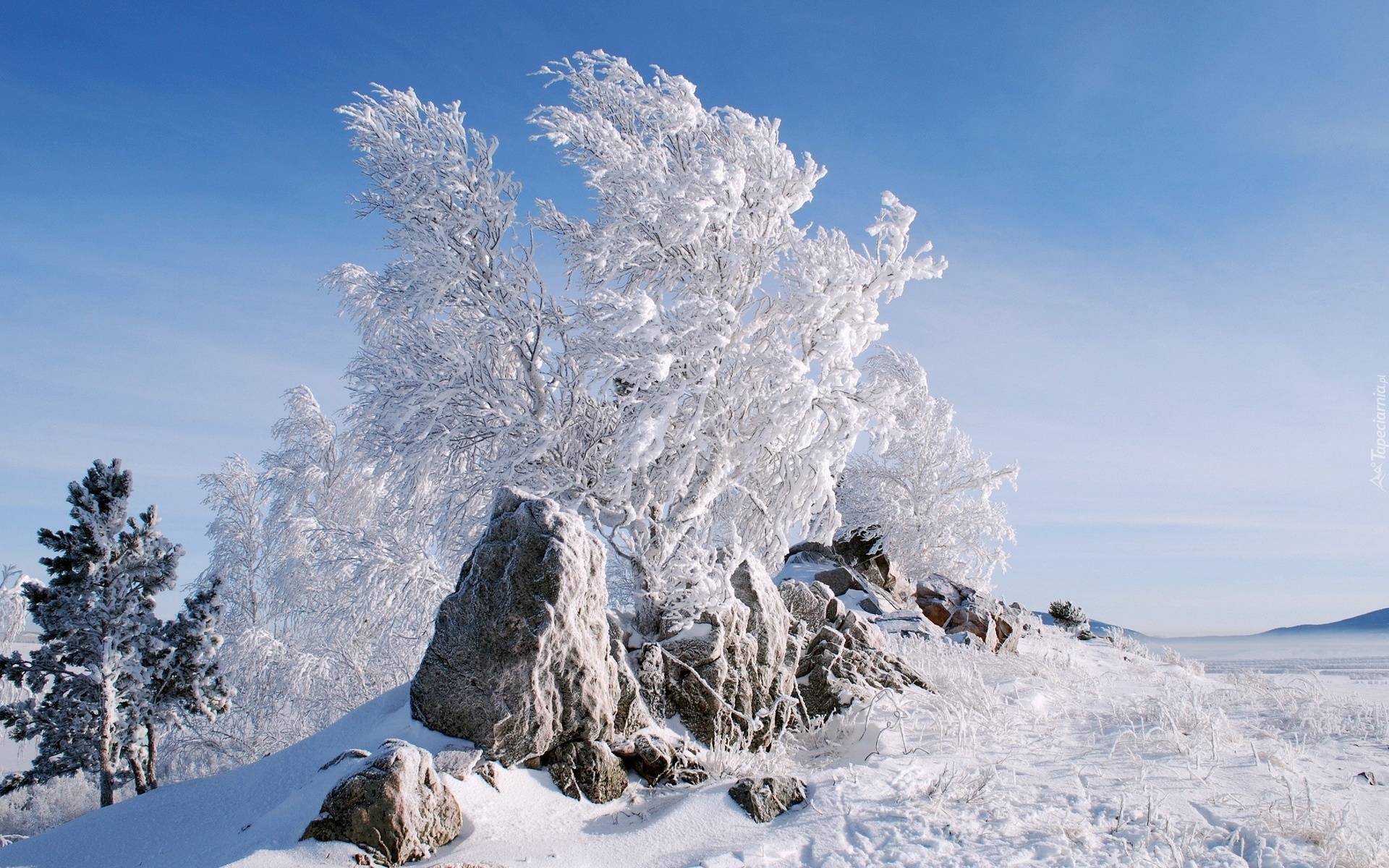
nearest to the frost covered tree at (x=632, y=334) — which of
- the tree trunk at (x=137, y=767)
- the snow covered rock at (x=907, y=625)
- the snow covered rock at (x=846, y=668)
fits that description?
the snow covered rock at (x=846, y=668)

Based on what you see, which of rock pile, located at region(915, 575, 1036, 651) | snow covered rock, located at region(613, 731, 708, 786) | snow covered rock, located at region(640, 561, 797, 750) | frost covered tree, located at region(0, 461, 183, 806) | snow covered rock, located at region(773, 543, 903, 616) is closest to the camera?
snow covered rock, located at region(613, 731, 708, 786)

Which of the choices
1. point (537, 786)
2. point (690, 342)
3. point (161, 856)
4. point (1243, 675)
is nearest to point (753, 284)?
point (690, 342)

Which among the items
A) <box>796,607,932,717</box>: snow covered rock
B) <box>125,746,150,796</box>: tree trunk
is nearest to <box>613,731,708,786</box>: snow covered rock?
<box>796,607,932,717</box>: snow covered rock

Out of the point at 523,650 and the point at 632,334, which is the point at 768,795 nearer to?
the point at 523,650

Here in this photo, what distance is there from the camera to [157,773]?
1733cm

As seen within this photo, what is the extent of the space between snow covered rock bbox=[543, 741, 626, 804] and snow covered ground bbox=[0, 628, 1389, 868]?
114 mm

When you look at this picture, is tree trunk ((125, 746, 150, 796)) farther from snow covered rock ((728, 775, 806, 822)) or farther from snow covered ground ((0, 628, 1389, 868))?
snow covered rock ((728, 775, 806, 822))

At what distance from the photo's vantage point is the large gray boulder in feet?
21.3

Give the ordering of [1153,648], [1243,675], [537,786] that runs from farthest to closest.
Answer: [1153,648] → [1243,675] → [537,786]

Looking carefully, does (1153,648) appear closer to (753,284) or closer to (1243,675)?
(1243,675)

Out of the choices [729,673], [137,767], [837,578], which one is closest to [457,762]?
[729,673]

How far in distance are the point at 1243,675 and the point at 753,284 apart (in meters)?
10.4

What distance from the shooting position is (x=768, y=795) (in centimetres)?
603

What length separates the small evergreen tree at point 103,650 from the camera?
A: 1381 centimetres
